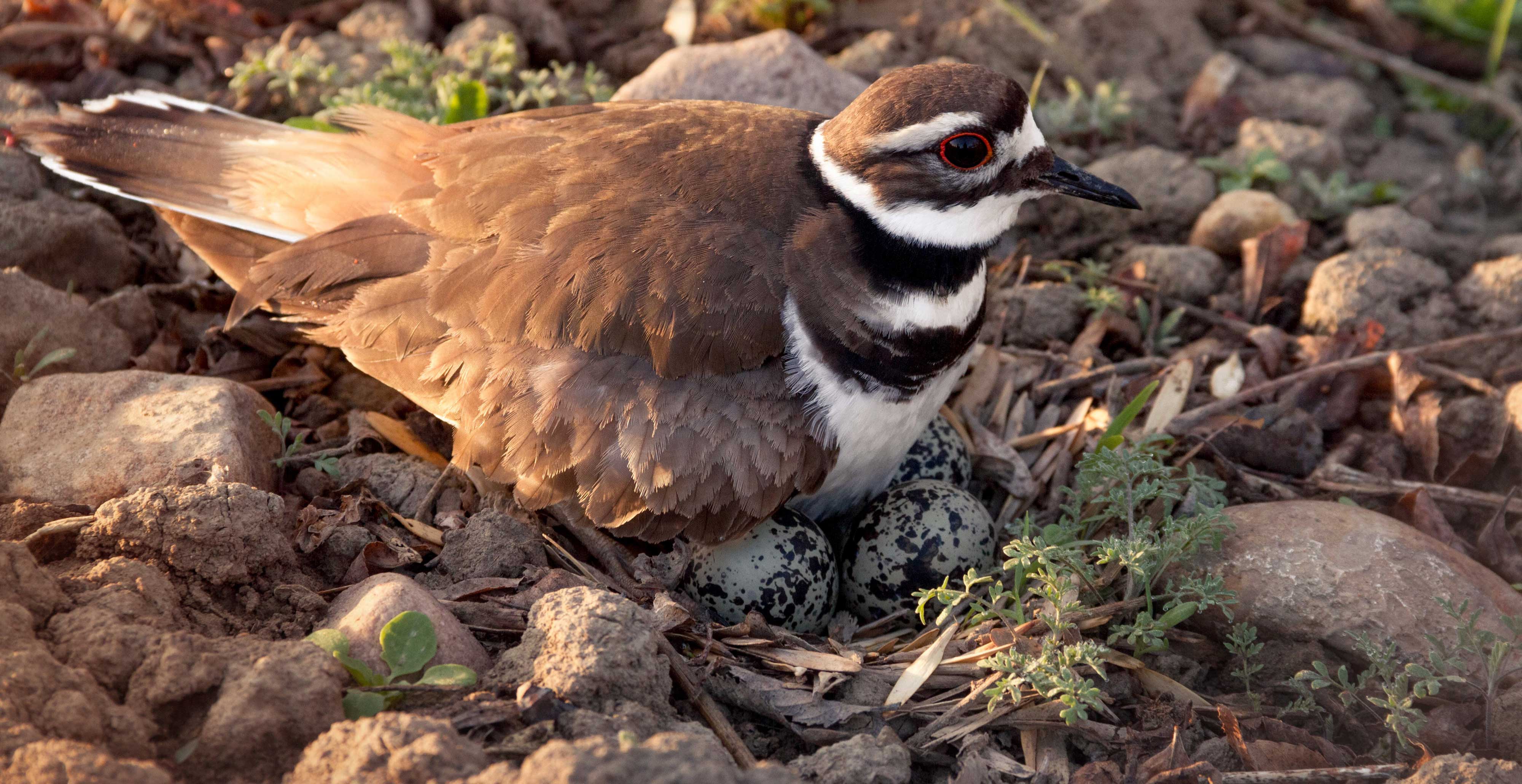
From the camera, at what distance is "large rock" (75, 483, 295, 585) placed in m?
2.99

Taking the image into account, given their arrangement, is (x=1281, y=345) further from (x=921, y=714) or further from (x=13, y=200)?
(x=13, y=200)

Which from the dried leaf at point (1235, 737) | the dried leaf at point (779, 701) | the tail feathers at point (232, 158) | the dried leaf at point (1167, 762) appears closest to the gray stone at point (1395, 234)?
the dried leaf at point (1235, 737)

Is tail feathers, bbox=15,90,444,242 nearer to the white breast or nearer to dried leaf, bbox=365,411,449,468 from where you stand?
dried leaf, bbox=365,411,449,468

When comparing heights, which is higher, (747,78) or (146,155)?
(146,155)

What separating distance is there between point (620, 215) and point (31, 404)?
1.91 meters

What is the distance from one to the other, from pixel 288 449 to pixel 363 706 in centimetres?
148

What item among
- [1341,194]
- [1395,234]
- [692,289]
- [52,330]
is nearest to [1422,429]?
[1395,234]

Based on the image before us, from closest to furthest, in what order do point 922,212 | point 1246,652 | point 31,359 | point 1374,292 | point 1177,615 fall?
point 1177,615 < point 1246,652 < point 922,212 < point 31,359 < point 1374,292

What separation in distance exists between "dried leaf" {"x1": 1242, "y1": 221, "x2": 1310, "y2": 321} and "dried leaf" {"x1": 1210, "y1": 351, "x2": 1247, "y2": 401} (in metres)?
0.38

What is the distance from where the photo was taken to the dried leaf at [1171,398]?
13.6ft

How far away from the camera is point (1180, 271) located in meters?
4.70

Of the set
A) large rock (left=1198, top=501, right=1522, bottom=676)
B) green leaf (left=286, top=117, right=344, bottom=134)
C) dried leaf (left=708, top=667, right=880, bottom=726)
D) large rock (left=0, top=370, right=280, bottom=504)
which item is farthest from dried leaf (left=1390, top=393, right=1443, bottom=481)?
green leaf (left=286, top=117, right=344, bottom=134)

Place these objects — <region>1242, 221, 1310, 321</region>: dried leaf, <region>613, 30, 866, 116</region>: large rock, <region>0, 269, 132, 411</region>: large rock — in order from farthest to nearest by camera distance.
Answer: <region>613, 30, 866, 116</region>: large rock < <region>1242, 221, 1310, 321</region>: dried leaf < <region>0, 269, 132, 411</region>: large rock

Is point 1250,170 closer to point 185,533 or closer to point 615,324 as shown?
point 615,324
